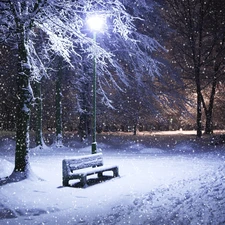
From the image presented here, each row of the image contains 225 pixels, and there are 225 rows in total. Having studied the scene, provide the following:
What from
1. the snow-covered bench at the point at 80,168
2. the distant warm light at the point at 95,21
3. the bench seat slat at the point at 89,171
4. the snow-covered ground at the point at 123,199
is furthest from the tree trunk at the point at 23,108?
the distant warm light at the point at 95,21

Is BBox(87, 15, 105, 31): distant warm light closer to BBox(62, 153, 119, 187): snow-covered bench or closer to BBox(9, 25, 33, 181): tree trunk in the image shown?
BBox(9, 25, 33, 181): tree trunk

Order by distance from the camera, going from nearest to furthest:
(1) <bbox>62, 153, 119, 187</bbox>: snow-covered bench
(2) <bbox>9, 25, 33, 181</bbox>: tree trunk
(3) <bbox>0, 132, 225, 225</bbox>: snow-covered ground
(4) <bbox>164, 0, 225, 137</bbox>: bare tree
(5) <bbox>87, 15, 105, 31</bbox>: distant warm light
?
(3) <bbox>0, 132, 225, 225</bbox>: snow-covered ground < (1) <bbox>62, 153, 119, 187</bbox>: snow-covered bench < (2) <bbox>9, 25, 33, 181</bbox>: tree trunk < (5) <bbox>87, 15, 105, 31</bbox>: distant warm light < (4) <bbox>164, 0, 225, 137</bbox>: bare tree

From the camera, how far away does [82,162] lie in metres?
11.5

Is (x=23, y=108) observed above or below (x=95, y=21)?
below

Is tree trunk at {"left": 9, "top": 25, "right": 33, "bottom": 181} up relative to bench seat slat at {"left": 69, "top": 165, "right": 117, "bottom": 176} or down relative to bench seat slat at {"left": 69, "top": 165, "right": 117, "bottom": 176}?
up

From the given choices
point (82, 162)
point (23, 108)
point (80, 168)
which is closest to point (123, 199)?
point (80, 168)

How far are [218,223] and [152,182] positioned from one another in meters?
4.84

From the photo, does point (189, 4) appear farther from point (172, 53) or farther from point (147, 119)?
point (147, 119)

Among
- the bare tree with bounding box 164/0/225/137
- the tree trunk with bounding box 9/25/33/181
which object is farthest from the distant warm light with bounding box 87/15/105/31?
the bare tree with bounding box 164/0/225/137

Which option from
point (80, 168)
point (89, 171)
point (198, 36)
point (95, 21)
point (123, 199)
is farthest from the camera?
point (198, 36)

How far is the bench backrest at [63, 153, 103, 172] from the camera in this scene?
10.7 metres

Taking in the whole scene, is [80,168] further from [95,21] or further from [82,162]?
[95,21]

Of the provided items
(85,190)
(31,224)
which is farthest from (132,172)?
(31,224)

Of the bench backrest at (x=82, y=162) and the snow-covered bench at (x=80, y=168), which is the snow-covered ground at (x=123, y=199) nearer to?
the snow-covered bench at (x=80, y=168)
